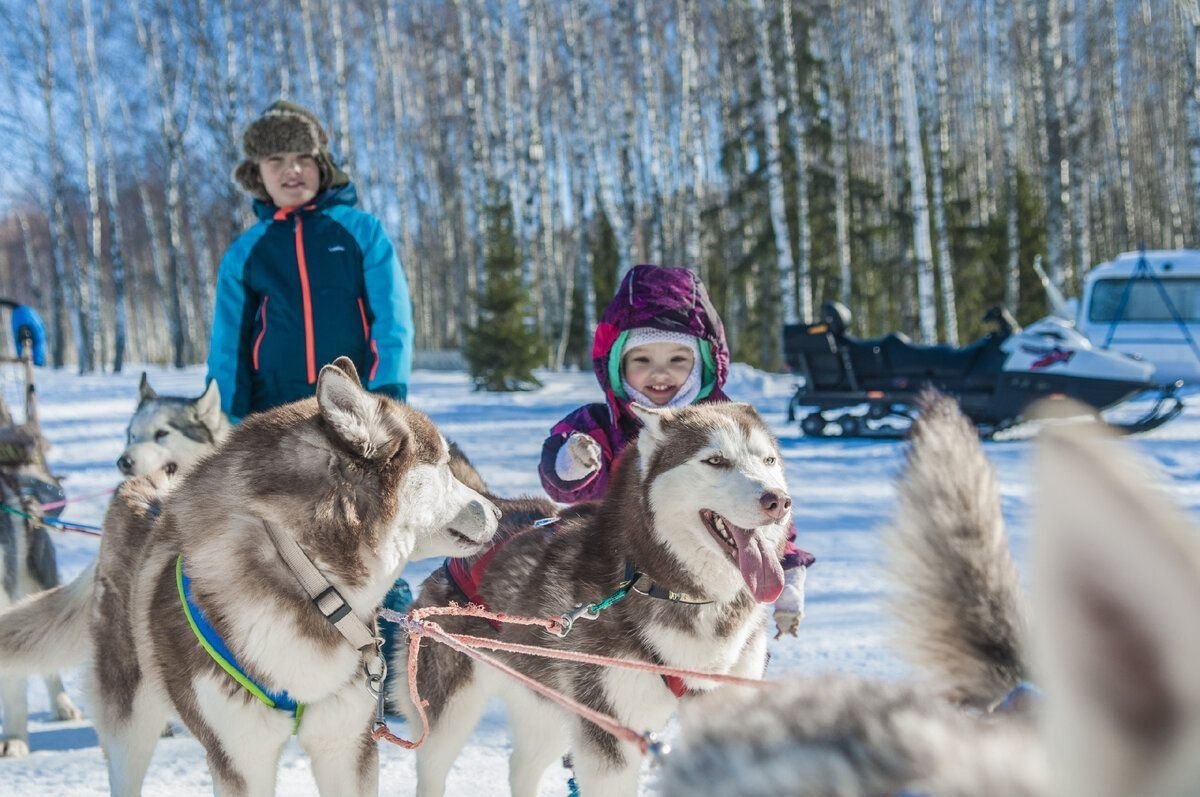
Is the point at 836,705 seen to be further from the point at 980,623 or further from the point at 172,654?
the point at 172,654

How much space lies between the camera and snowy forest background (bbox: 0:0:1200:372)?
709 inches

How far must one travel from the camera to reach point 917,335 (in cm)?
2262

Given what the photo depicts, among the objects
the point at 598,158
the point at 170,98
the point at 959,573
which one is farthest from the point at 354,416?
the point at 170,98

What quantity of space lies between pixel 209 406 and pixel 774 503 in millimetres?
2721

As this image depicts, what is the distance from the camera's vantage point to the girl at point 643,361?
282cm

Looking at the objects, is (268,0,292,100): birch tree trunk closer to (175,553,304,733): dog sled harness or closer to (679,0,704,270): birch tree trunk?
(679,0,704,270): birch tree trunk

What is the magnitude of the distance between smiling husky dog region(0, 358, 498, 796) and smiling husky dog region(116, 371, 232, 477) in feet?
6.02

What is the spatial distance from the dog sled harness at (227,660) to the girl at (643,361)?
1011mm

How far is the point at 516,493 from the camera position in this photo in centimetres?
733

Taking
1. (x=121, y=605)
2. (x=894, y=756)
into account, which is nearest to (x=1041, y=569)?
(x=894, y=756)

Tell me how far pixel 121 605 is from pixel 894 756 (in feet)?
7.02

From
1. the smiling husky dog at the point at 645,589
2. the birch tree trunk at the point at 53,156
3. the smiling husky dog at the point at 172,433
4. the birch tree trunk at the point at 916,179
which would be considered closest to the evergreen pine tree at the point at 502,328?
the birch tree trunk at the point at 916,179

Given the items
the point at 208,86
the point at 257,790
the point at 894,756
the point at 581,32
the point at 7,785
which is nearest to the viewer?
the point at 894,756

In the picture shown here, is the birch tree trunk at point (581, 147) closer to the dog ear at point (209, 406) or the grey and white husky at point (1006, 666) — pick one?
the dog ear at point (209, 406)
